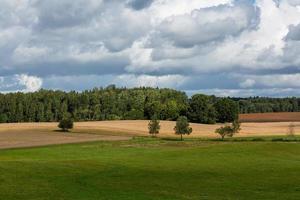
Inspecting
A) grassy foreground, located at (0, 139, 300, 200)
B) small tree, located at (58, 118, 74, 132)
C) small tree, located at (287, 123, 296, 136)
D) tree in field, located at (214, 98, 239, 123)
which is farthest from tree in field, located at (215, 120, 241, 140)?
grassy foreground, located at (0, 139, 300, 200)

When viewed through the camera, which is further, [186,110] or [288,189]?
[186,110]

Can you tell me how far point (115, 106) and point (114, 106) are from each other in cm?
48

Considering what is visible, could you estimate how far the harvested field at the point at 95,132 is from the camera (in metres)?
88.1

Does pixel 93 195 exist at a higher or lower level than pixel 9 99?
lower

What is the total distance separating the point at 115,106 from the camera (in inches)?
6845

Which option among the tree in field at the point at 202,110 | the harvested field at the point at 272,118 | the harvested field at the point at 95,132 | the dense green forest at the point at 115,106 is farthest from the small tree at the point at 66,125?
the harvested field at the point at 272,118

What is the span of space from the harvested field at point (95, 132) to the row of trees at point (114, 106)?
14390mm

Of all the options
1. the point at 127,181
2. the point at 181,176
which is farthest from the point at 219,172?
the point at 127,181

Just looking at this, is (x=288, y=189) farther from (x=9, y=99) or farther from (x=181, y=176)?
(x=9, y=99)

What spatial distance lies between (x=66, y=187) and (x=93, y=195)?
337cm

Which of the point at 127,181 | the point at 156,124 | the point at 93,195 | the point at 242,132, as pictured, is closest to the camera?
the point at 93,195

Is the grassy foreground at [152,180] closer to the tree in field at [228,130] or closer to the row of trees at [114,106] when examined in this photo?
the tree in field at [228,130]

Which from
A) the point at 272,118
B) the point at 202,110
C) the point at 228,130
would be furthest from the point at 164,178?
the point at 272,118

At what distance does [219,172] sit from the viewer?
39.9 meters
